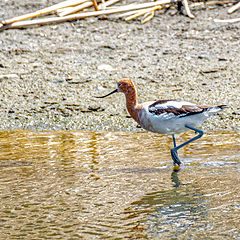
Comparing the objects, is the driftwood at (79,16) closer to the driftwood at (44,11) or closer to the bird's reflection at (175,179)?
the driftwood at (44,11)

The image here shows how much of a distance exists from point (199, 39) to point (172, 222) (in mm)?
5844

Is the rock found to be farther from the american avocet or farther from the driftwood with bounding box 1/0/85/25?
the american avocet

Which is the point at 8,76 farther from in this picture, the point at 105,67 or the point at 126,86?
the point at 126,86

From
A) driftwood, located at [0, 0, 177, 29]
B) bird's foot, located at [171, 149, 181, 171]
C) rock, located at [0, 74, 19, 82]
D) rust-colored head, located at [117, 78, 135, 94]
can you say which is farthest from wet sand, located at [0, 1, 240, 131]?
bird's foot, located at [171, 149, 181, 171]

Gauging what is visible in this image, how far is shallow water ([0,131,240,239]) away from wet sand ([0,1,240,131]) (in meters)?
0.62

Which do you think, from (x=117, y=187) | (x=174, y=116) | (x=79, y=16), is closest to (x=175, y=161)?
(x=174, y=116)

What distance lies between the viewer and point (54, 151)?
220 inches

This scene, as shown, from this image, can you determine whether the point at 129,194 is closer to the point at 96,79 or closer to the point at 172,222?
the point at 172,222

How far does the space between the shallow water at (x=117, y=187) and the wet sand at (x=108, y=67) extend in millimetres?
623

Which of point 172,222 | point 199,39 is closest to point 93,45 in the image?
point 199,39

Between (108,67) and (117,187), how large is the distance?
156 inches

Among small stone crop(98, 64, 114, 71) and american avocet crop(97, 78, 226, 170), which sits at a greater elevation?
small stone crop(98, 64, 114, 71)

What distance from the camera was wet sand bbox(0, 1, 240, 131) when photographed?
22.4 feet

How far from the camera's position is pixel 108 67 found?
8211 millimetres
